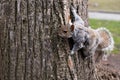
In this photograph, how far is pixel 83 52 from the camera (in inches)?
121

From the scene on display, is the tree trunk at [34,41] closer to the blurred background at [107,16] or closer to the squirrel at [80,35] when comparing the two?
the squirrel at [80,35]

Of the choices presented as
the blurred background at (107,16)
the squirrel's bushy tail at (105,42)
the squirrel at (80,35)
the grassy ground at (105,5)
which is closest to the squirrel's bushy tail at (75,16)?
the squirrel at (80,35)

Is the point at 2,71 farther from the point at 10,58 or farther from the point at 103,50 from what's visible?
the point at 103,50

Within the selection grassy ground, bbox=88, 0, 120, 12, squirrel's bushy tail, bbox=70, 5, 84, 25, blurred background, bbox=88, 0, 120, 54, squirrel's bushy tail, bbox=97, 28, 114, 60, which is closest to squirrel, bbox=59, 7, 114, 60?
squirrel's bushy tail, bbox=70, 5, 84, 25

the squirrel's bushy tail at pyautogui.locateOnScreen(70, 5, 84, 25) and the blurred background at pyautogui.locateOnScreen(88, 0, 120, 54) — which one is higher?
the squirrel's bushy tail at pyautogui.locateOnScreen(70, 5, 84, 25)

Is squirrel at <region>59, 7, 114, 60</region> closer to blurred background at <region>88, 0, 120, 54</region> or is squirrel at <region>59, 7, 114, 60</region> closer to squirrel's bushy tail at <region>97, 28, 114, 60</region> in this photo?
squirrel's bushy tail at <region>97, 28, 114, 60</region>

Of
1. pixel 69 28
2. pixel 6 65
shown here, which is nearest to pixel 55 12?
pixel 69 28

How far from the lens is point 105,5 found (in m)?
16.1

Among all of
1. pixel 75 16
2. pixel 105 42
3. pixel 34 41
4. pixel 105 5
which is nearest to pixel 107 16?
pixel 105 5

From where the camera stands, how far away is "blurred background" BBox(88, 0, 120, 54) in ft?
29.2

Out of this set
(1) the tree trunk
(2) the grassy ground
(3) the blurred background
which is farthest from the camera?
(2) the grassy ground

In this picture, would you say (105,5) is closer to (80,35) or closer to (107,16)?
(107,16)

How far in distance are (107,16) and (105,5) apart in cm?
345

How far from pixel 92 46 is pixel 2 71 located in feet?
2.60
